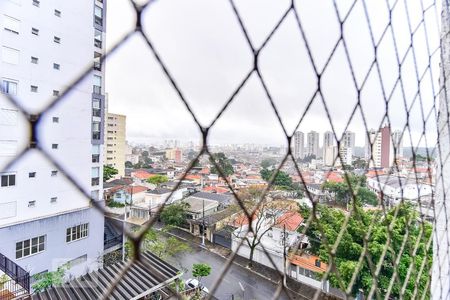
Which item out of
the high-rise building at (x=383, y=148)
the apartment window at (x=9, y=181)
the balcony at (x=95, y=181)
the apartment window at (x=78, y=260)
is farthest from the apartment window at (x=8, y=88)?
the apartment window at (x=78, y=260)

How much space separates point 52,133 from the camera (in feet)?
1.91

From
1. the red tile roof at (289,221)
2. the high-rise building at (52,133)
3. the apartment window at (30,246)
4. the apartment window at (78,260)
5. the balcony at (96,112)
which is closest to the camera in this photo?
the high-rise building at (52,133)

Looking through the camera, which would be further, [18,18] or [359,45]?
[18,18]

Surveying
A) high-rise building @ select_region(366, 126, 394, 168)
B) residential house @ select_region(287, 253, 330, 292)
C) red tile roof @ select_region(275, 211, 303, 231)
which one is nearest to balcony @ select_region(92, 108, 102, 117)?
high-rise building @ select_region(366, 126, 394, 168)

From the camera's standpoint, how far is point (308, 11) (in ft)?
1.40

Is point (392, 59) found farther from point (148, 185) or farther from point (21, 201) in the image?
point (148, 185)

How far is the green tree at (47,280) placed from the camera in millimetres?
2690

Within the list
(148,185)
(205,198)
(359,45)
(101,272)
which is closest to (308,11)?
(359,45)

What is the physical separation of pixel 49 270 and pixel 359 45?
12.1ft

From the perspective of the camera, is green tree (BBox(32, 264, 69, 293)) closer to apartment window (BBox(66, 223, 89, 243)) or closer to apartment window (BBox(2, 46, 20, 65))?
apartment window (BBox(66, 223, 89, 243))

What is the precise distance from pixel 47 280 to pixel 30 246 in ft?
1.47

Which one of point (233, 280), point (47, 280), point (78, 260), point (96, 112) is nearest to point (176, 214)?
point (233, 280)

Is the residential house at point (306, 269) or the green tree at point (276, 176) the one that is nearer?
Result: the green tree at point (276, 176)

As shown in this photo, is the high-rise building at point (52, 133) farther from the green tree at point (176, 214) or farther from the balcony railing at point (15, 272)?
the green tree at point (176, 214)
